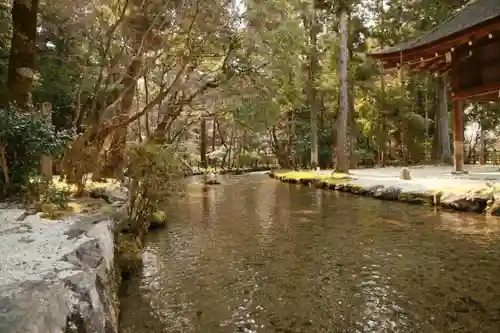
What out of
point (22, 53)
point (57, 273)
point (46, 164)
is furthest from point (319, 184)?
point (57, 273)

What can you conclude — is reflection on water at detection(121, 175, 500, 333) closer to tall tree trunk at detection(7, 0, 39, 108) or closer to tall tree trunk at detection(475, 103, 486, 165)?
tall tree trunk at detection(7, 0, 39, 108)

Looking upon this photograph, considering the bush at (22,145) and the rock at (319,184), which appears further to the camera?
the rock at (319,184)

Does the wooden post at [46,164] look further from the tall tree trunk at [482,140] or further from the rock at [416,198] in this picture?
the tall tree trunk at [482,140]

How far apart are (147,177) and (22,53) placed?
12.2 feet

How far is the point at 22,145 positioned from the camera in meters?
7.97

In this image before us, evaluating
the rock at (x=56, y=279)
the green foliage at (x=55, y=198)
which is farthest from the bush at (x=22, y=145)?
the rock at (x=56, y=279)

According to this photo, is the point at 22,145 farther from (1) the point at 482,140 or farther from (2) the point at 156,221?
(1) the point at 482,140

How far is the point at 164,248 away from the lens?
8.88 metres

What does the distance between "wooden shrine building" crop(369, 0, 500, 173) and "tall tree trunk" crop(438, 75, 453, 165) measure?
10309 millimetres

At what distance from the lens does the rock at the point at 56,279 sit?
A: 314 centimetres

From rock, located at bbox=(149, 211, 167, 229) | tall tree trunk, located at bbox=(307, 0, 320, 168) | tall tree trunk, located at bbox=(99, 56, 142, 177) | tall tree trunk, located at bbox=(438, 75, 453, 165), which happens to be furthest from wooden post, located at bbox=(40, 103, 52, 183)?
tall tree trunk, located at bbox=(438, 75, 453, 165)

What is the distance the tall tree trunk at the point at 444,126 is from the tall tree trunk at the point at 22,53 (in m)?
25.3

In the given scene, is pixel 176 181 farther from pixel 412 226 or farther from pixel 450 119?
pixel 450 119

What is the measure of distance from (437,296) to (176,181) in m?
6.41
